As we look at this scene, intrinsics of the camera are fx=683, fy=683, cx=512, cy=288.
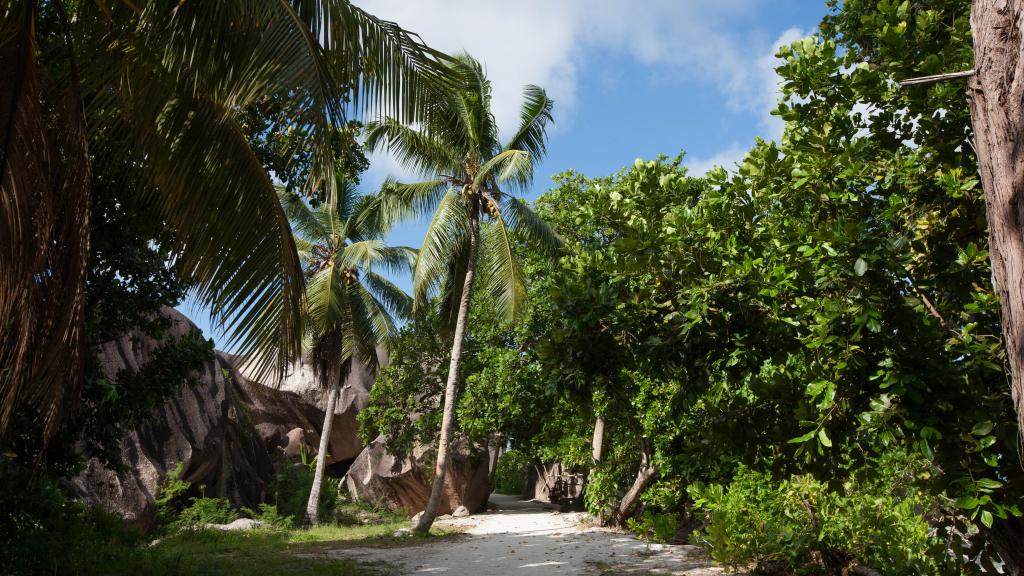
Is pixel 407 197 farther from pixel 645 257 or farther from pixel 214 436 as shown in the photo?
pixel 645 257

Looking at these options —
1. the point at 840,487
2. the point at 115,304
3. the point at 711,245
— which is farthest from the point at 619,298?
the point at 115,304

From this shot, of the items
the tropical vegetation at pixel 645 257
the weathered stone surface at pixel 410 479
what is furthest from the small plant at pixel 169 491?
the weathered stone surface at pixel 410 479

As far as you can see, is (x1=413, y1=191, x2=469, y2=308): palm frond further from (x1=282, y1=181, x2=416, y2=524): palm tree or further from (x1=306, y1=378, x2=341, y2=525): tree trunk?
(x1=306, y1=378, x2=341, y2=525): tree trunk

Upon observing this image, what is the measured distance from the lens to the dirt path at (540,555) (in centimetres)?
986

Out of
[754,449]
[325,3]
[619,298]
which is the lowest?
[754,449]

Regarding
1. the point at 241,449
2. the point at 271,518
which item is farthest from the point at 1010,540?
the point at 241,449

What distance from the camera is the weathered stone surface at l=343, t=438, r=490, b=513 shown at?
71.4 ft

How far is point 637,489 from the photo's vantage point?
14547 millimetres

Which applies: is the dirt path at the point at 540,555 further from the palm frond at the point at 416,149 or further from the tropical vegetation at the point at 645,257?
the palm frond at the point at 416,149

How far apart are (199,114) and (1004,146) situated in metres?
4.60

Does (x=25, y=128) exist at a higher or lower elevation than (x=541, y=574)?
higher

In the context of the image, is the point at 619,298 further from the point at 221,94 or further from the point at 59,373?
the point at 59,373

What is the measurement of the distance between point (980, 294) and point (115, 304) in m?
7.68

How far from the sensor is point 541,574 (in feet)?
31.4
